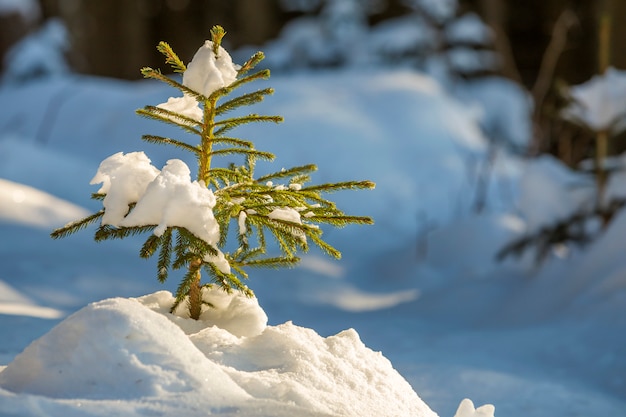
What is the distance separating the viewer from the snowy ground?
13.7ft

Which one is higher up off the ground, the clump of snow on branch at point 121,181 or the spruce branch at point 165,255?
the clump of snow on branch at point 121,181

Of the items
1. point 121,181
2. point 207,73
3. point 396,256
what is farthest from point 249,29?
point 121,181

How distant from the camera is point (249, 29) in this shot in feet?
55.9

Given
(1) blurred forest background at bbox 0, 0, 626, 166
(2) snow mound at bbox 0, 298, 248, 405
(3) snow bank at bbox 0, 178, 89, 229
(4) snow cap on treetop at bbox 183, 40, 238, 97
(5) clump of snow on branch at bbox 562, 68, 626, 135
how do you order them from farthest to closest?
(1) blurred forest background at bbox 0, 0, 626, 166 → (3) snow bank at bbox 0, 178, 89, 229 → (5) clump of snow on branch at bbox 562, 68, 626, 135 → (4) snow cap on treetop at bbox 183, 40, 238, 97 → (2) snow mound at bbox 0, 298, 248, 405

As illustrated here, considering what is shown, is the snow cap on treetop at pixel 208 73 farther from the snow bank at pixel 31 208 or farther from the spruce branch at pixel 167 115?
the snow bank at pixel 31 208

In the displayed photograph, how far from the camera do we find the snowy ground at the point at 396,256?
13.7 ft

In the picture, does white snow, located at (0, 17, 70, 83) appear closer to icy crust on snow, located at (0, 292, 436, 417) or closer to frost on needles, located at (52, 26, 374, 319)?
frost on needles, located at (52, 26, 374, 319)

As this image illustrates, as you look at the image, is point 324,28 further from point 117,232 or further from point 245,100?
point 117,232

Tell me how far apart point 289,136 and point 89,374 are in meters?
7.55

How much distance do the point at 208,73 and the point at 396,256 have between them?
530 cm

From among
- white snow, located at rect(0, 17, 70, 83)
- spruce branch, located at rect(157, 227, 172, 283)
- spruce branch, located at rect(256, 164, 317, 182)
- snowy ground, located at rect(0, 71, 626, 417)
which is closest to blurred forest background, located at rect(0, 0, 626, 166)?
white snow, located at rect(0, 17, 70, 83)

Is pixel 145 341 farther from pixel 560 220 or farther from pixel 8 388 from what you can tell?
pixel 560 220

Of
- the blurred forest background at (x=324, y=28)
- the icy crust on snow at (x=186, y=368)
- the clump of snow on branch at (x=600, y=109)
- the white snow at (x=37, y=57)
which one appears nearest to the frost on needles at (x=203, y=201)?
the icy crust on snow at (x=186, y=368)

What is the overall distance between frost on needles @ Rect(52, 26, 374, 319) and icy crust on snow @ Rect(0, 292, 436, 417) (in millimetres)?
172
